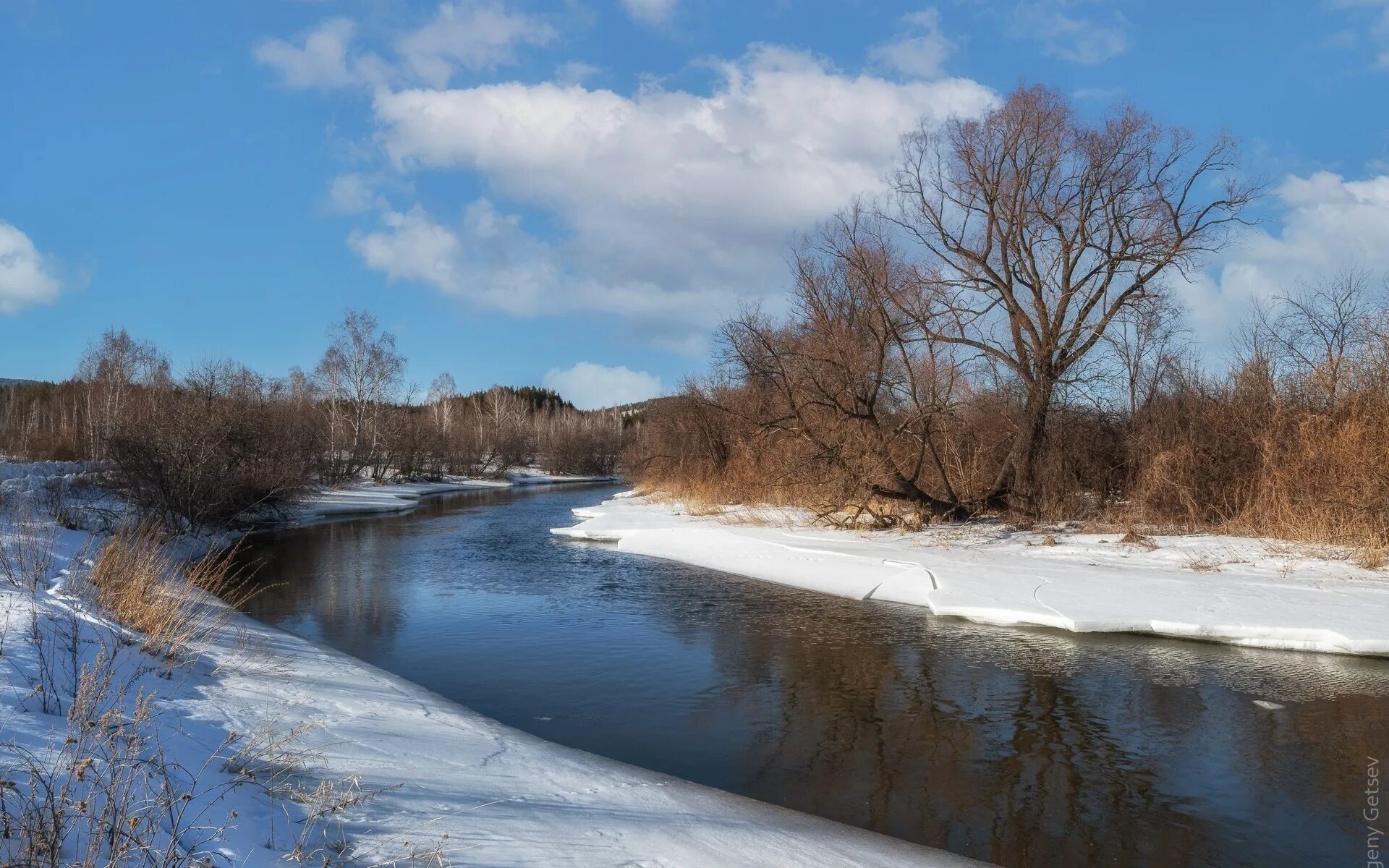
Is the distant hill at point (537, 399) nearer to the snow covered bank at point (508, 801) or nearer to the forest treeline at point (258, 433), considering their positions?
the forest treeline at point (258, 433)

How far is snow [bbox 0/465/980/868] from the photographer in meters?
4.09

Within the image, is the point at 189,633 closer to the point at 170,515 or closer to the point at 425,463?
the point at 170,515

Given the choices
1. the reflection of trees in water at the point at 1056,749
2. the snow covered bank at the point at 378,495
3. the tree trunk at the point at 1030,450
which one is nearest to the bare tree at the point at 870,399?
the tree trunk at the point at 1030,450

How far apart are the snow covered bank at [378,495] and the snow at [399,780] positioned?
75.0ft

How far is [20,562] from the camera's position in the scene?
26.4 ft

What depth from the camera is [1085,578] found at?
44.3ft

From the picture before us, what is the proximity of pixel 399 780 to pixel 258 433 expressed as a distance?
72.7 feet

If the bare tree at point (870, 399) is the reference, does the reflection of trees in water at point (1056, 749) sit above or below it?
below

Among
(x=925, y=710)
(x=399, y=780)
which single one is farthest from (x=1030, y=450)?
(x=399, y=780)

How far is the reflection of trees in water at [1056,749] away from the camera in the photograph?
543 centimetres

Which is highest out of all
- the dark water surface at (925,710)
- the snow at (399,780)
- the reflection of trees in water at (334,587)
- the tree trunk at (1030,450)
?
the tree trunk at (1030,450)

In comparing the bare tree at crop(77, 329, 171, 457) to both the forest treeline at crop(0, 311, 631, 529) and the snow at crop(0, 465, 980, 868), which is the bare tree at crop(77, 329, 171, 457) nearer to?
the forest treeline at crop(0, 311, 631, 529)

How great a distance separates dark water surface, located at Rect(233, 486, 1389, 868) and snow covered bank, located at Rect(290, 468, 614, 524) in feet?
58.9

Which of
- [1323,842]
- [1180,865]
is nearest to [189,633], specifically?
[1180,865]
